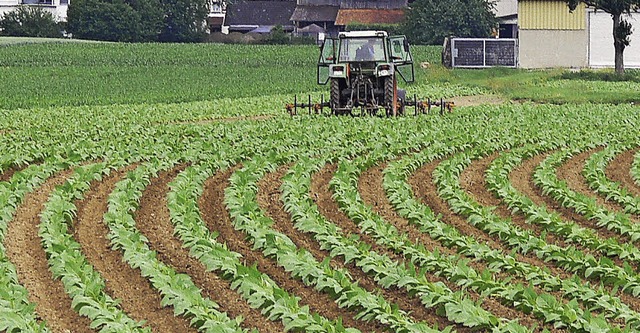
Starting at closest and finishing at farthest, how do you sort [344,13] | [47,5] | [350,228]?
[350,228], [344,13], [47,5]

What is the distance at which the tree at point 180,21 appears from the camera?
88.1 metres

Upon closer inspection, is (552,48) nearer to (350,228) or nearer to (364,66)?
(364,66)

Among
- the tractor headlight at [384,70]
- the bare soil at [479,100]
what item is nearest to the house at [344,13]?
the bare soil at [479,100]

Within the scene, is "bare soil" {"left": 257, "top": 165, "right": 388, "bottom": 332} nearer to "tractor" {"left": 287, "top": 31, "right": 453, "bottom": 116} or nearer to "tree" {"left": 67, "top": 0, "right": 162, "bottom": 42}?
"tractor" {"left": 287, "top": 31, "right": 453, "bottom": 116}

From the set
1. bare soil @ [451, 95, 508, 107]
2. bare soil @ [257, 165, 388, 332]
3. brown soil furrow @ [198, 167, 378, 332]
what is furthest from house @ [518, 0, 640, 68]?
brown soil furrow @ [198, 167, 378, 332]

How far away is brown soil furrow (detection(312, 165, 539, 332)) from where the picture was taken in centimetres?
923

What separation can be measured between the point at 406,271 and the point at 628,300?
1.76 meters

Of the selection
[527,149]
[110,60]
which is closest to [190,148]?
[527,149]

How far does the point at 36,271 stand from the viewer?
10.8 meters

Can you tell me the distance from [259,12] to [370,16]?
15.9m

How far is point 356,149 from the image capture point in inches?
787

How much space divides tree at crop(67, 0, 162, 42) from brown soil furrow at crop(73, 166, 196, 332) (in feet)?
230

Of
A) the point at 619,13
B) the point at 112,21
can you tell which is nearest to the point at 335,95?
the point at 619,13

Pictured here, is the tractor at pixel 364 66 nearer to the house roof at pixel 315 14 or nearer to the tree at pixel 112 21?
the tree at pixel 112 21
